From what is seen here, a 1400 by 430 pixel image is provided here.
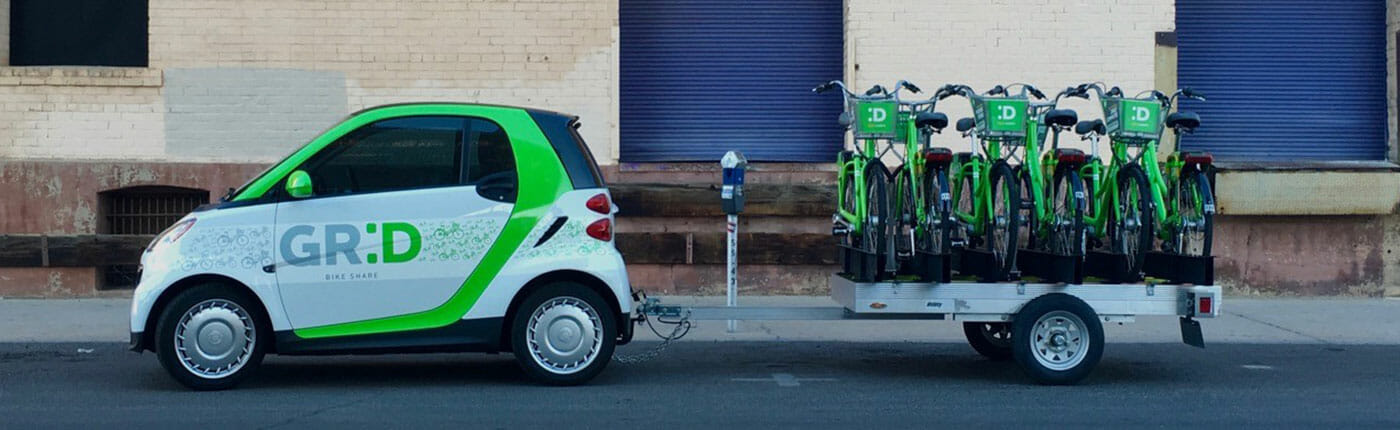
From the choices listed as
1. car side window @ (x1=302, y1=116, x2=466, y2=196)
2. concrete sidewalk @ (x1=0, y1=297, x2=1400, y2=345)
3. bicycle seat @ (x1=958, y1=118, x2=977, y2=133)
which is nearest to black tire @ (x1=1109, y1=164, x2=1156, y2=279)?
bicycle seat @ (x1=958, y1=118, x2=977, y2=133)

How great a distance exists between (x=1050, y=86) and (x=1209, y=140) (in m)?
1.94

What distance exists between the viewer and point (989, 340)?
10227 millimetres

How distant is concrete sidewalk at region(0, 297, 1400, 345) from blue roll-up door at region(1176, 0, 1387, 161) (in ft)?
6.42

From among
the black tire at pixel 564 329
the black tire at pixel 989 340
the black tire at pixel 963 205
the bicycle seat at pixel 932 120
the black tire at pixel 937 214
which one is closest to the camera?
the black tire at pixel 564 329

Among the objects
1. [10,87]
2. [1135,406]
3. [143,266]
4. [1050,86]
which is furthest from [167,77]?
[1135,406]

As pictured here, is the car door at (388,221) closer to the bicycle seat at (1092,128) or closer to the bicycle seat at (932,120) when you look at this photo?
the bicycle seat at (932,120)

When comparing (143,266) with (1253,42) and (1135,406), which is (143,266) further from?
(1253,42)

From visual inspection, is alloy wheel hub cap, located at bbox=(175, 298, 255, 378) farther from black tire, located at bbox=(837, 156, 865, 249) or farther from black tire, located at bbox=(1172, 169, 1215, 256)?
black tire, located at bbox=(1172, 169, 1215, 256)

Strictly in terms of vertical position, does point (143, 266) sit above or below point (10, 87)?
below

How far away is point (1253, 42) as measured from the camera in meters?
15.3

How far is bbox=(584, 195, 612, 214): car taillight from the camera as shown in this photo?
865cm

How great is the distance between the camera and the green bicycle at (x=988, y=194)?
902 centimetres

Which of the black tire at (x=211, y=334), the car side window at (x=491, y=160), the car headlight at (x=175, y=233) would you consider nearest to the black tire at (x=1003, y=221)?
the car side window at (x=491, y=160)

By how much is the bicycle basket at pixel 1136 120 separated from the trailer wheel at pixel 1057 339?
1.22 meters
